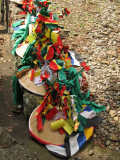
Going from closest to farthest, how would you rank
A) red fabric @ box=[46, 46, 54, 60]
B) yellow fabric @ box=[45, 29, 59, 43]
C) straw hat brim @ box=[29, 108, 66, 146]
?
straw hat brim @ box=[29, 108, 66, 146], red fabric @ box=[46, 46, 54, 60], yellow fabric @ box=[45, 29, 59, 43]

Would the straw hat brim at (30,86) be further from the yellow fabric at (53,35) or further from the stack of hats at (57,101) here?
the yellow fabric at (53,35)

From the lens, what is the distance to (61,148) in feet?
8.26

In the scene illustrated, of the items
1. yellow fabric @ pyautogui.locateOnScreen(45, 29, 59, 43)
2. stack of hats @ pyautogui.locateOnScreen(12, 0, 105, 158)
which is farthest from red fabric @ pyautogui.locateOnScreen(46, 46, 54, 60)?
yellow fabric @ pyautogui.locateOnScreen(45, 29, 59, 43)

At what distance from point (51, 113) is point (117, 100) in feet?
2.94

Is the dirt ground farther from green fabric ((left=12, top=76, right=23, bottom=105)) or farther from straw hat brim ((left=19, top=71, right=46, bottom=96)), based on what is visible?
straw hat brim ((left=19, top=71, right=46, bottom=96))

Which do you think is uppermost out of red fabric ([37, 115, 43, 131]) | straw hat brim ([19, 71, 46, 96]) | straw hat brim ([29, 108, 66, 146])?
straw hat brim ([19, 71, 46, 96])

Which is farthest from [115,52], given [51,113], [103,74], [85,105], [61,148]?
[61,148]

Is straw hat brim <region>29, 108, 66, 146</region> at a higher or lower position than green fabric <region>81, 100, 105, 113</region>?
lower

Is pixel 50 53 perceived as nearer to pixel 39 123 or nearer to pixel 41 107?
pixel 41 107

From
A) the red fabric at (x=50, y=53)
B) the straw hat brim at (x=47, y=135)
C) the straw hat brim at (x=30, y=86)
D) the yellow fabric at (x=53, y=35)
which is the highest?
the yellow fabric at (x=53, y=35)

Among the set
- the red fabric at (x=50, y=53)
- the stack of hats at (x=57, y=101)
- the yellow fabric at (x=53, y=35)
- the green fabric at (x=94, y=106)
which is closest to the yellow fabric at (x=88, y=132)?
the stack of hats at (x=57, y=101)

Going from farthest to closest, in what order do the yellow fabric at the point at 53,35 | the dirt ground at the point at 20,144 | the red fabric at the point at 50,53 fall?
the yellow fabric at the point at 53,35, the red fabric at the point at 50,53, the dirt ground at the point at 20,144

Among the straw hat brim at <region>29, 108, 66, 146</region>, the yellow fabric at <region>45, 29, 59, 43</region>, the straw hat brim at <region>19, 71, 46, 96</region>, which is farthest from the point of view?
the straw hat brim at <region>19, 71, 46, 96</region>

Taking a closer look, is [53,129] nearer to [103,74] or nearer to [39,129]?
[39,129]
